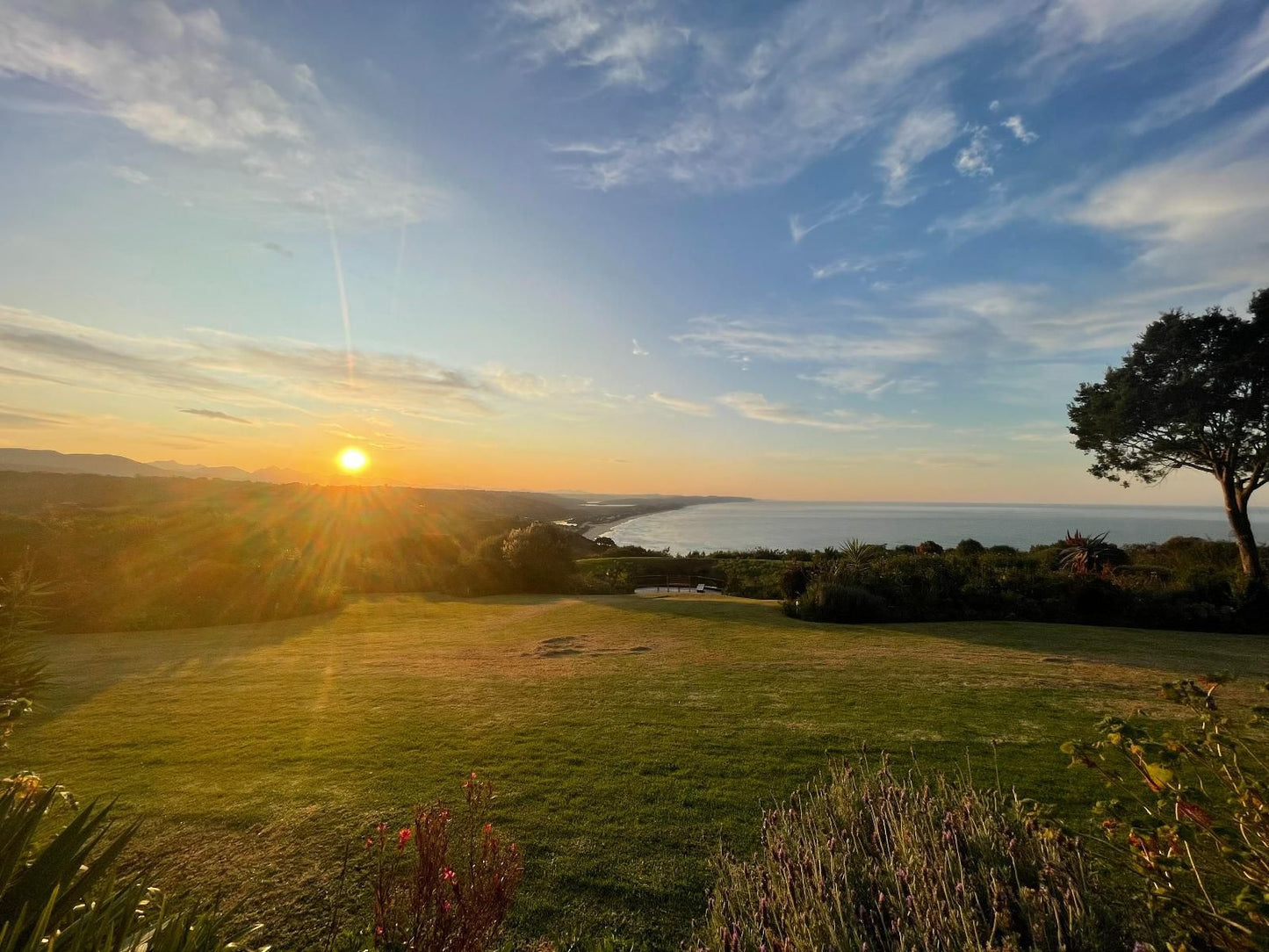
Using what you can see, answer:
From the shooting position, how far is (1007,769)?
490 cm

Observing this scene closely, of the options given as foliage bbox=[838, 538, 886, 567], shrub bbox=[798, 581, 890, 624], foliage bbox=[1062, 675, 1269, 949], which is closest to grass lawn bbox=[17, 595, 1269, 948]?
foliage bbox=[1062, 675, 1269, 949]

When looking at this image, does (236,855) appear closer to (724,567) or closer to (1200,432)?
(724,567)

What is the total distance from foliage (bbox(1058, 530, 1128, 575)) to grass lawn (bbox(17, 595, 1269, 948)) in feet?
28.1

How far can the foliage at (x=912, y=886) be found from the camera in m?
2.36

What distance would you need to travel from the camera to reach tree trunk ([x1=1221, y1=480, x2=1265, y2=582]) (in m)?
16.4

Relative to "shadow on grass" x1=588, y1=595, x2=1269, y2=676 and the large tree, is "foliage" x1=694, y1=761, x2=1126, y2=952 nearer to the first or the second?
"shadow on grass" x1=588, y1=595, x2=1269, y2=676

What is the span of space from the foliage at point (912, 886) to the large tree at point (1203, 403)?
20057 mm

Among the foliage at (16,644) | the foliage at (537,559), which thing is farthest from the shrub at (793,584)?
the foliage at (16,644)

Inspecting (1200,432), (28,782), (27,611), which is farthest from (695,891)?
(1200,432)

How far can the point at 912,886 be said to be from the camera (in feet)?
8.30

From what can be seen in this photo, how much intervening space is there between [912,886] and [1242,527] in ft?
73.4

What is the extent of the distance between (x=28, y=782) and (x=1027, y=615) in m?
16.7

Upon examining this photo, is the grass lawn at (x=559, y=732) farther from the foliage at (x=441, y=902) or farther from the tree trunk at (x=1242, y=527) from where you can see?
the tree trunk at (x=1242, y=527)

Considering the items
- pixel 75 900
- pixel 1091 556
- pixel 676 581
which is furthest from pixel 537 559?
pixel 1091 556
